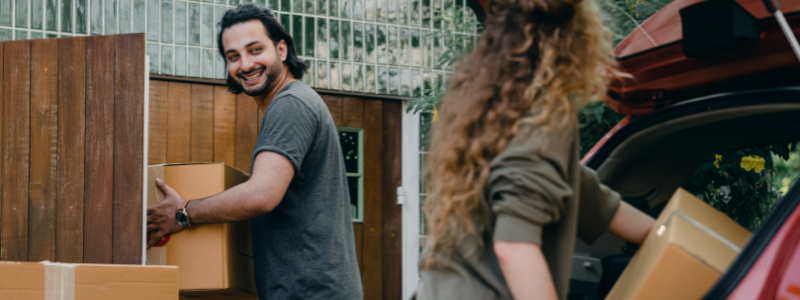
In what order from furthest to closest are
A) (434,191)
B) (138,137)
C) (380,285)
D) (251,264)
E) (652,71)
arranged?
1. (380,285)
2. (251,264)
3. (138,137)
4. (652,71)
5. (434,191)

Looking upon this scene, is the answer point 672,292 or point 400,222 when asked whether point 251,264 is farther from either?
point 400,222

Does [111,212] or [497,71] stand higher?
[497,71]

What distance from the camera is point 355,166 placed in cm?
562

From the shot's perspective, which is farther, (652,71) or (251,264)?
(251,264)

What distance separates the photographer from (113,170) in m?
2.10

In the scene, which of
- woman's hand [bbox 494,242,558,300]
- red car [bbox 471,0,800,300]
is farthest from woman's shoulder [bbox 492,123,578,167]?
red car [bbox 471,0,800,300]

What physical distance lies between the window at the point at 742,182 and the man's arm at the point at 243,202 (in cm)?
231

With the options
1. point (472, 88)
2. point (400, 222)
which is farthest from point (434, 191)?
point (400, 222)

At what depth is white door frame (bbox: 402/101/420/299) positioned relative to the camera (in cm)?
574

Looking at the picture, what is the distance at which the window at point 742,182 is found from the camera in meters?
3.51

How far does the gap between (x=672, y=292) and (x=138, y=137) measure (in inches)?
61.0

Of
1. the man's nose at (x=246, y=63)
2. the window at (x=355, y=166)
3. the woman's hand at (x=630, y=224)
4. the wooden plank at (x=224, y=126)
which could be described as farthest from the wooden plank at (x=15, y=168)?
Answer: the window at (x=355, y=166)

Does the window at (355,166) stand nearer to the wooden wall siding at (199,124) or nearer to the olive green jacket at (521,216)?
the wooden wall siding at (199,124)

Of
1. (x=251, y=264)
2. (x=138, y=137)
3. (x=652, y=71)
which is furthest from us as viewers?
(x=251, y=264)
